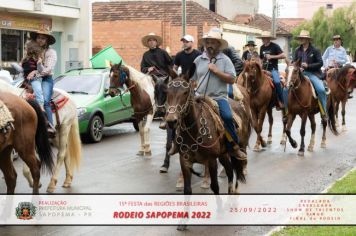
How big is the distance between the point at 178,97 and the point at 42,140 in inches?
101

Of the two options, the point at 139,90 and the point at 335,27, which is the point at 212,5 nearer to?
the point at 335,27

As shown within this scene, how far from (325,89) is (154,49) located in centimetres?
434

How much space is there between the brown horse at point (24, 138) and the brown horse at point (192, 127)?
83.1 inches

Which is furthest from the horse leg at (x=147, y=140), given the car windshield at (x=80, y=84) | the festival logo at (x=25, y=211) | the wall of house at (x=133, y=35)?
the wall of house at (x=133, y=35)

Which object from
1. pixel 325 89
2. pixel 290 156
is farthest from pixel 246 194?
pixel 325 89

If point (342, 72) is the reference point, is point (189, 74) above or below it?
above

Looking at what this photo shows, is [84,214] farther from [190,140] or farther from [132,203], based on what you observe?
[190,140]

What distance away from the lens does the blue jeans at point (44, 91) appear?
10117mm

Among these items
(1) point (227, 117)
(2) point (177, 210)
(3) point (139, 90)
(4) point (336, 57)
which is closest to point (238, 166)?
(1) point (227, 117)

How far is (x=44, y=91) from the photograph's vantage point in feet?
33.8

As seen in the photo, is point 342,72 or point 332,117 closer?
point 332,117

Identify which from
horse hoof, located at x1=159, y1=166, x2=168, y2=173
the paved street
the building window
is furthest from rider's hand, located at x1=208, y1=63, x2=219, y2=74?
the building window

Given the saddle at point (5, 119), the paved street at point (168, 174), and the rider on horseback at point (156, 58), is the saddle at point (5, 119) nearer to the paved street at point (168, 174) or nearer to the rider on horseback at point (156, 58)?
the paved street at point (168, 174)

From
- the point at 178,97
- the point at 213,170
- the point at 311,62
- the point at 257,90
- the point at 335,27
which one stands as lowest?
the point at 213,170
